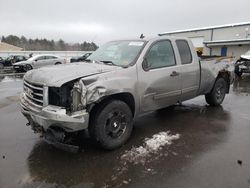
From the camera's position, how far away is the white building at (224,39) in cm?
2747

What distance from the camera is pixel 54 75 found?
12.3 feet

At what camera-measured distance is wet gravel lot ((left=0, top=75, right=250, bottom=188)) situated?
3.28 meters

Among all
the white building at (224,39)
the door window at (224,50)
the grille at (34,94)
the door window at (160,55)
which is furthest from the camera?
the door window at (224,50)

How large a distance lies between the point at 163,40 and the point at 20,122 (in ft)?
12.5

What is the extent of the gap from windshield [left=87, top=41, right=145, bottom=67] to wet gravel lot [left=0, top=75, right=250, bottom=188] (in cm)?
152

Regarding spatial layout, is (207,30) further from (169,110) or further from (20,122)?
(20,122)

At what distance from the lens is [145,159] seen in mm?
3859

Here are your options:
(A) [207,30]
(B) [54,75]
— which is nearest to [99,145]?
(B) [54,75]

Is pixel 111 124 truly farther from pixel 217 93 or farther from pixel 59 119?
pixel 217 93

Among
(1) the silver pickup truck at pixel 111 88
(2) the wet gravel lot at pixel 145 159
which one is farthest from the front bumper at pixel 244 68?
(1) the silver pickup truck at pixel 111 88

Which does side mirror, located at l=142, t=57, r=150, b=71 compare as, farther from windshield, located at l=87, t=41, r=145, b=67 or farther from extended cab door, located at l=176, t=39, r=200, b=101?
extended cab door, located at l=176, t=39, r=200, b=101

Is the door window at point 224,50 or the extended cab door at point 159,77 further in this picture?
the door window at point 224,50

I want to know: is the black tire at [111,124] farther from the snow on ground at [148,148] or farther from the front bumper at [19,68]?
the front bumper at [19,68]

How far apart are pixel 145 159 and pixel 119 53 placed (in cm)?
218
